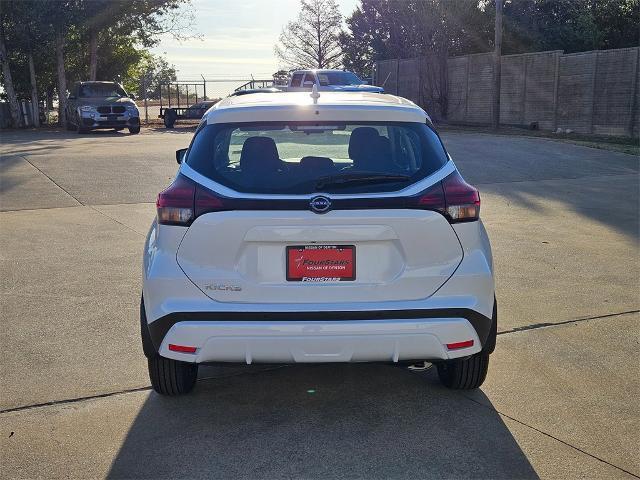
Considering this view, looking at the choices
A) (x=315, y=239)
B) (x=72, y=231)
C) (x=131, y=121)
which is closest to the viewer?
(x=315, y=239)

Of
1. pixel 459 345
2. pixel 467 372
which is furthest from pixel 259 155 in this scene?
pixel 467 372

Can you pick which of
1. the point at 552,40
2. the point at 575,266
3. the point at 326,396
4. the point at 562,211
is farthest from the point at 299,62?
the point at 326,396

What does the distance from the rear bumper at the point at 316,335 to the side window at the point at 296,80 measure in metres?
19.0

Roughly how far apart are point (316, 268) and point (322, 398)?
104 cm

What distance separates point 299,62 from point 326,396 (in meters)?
44.2

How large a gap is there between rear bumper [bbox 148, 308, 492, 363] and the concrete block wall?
1933cm

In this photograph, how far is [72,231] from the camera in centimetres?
869

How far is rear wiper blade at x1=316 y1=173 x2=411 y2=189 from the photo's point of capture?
11.5ft

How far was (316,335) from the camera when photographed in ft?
11.0

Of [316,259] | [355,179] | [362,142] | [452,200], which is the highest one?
[362,142]

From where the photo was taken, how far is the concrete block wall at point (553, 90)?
20828 mm

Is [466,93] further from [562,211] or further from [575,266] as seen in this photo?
[575,266]

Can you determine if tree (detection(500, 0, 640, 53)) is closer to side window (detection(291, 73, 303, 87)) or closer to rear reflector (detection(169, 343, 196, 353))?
side window (detection(291, 73, 303, 87))

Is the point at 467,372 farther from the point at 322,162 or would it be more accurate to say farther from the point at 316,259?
the point at 322,162
